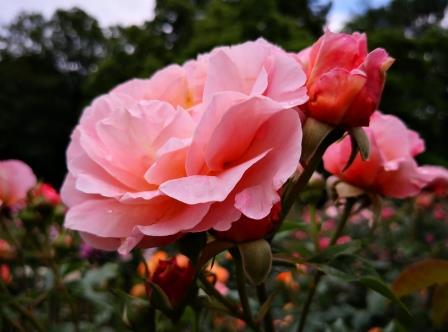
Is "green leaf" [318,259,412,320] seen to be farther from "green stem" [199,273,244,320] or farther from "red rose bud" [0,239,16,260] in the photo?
"red rose bud" [0,239,16,260]

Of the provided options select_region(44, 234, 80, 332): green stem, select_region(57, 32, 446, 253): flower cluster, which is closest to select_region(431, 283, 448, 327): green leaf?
Answer: select_region(57, 32, 446, 253): flower cluster

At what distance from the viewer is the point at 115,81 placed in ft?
36.0

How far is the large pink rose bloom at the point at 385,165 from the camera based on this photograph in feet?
1.60

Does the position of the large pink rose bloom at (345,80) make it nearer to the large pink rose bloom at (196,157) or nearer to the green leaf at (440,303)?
the large pink rose bloom at (196,157)

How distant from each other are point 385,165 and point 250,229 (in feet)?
0.64

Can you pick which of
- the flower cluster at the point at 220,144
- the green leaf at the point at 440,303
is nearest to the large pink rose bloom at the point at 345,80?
the flower cluster at the point at 220,144

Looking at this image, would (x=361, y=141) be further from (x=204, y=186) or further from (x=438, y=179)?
(x=438, y=179)

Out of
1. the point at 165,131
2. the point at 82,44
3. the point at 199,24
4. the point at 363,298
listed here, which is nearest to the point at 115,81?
the point at 199,24

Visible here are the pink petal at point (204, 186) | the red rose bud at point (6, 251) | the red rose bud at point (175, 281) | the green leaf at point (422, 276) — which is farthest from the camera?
the red rose bud at point (6, 251)

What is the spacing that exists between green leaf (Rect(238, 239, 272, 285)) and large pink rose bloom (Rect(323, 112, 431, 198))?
0.17m

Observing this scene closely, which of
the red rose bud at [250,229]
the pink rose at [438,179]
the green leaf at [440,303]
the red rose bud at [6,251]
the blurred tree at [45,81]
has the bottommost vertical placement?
the blurred tree at [45,81]

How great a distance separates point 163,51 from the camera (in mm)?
10766

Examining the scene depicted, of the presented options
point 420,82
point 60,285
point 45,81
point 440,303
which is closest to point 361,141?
point 440,303

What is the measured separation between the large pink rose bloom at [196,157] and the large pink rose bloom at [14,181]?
407mm
